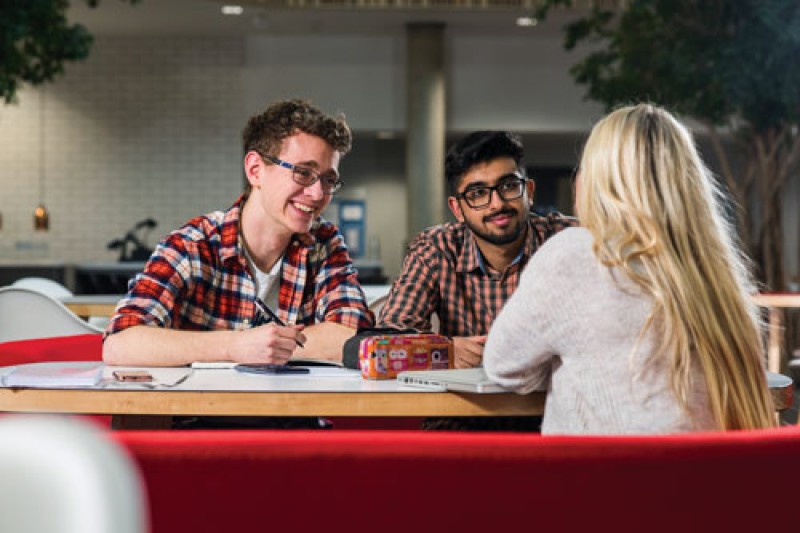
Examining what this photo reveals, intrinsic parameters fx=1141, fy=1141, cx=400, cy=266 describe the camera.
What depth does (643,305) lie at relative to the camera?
1794mm

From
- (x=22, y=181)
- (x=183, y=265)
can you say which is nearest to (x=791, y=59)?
(x=183, y=265)

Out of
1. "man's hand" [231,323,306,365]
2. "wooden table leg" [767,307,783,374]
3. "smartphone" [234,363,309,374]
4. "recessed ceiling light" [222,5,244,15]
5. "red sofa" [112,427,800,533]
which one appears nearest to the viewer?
"red sofa" [112,427,800,533]

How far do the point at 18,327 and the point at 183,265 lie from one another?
5.02ft

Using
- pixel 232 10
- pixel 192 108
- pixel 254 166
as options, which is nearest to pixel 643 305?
pixel 254 166

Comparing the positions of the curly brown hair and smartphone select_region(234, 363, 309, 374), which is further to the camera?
the curly brown hair

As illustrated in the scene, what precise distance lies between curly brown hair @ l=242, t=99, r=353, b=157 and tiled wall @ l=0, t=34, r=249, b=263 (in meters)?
10.4

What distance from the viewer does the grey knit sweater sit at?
1762mm

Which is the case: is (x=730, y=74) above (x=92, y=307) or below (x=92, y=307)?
above

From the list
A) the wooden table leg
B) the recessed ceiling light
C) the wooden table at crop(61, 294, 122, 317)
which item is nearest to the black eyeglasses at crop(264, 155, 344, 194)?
the wooden table at crop(61, 294, 122, 317)

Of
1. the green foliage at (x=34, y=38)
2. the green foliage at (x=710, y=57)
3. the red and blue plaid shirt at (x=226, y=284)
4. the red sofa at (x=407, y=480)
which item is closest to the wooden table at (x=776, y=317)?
the green foliage at (x=710, y=57)

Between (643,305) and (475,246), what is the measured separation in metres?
1.32

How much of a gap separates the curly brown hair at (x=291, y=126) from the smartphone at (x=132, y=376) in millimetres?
861

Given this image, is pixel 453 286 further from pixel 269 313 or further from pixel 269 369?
pixel 269 369

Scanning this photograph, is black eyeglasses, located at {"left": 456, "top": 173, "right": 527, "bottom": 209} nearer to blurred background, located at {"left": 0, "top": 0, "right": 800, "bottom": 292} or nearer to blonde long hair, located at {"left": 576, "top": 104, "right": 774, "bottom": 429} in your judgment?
blonde long hair, located at {"left": 576, "top": 104, "right": 774, "bottom": 429}
